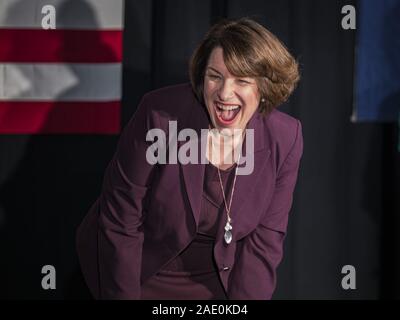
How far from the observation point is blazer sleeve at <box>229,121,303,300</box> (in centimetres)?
158

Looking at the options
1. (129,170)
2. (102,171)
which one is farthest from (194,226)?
(102,171)

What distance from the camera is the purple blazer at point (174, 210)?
1.47 meters

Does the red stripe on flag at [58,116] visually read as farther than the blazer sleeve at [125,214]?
Yes

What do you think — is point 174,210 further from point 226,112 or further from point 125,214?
point 226,112

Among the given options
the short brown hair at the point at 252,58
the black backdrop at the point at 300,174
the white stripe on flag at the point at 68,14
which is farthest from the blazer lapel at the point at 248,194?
the white stripe on flag at the point at 68,14

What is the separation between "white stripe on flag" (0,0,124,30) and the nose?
0.85 m

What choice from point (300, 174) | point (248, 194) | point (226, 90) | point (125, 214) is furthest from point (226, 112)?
point (300, 174)

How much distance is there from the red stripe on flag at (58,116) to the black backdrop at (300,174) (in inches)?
1.6

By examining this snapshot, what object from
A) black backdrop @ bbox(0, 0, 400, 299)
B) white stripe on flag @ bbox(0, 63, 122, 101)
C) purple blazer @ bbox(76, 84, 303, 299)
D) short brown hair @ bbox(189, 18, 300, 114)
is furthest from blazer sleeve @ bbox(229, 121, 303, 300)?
white stripe on flag @ bbox(0, 63, 122, 101)

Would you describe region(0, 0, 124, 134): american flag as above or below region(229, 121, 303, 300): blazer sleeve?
above

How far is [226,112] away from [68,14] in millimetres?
948

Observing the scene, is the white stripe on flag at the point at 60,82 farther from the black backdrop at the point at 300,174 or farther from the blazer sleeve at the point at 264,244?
the blazer sleeve at the point at 264,244

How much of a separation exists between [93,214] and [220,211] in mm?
328

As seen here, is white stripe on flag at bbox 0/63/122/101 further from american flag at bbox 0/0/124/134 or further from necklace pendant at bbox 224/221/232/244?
necklace pendant at bbox 224/221/232/244
